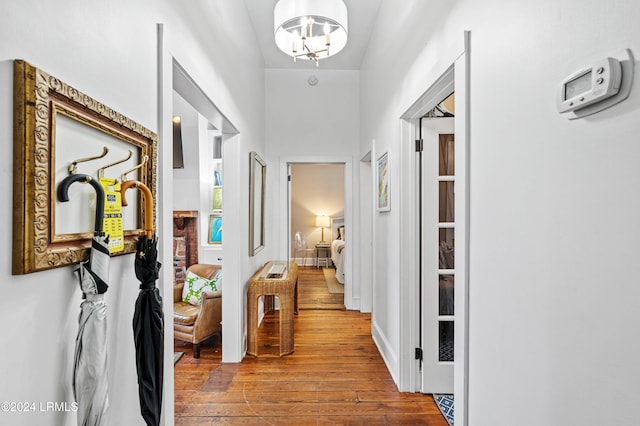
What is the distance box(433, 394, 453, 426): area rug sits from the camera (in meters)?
2.06

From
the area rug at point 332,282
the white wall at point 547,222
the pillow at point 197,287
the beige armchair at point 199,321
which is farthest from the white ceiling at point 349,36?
the area rug at point 332,282

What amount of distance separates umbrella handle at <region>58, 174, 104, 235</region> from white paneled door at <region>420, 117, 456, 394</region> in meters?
1.91

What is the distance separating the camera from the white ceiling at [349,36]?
9.97ft

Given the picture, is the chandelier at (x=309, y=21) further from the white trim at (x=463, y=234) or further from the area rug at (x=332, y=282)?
the area rug at (x=332, y=282)

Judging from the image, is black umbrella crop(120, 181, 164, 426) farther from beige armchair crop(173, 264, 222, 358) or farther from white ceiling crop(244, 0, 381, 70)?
white ceiling crop(244, 0, 381, 70)

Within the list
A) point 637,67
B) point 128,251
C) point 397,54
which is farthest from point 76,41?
point 397,54

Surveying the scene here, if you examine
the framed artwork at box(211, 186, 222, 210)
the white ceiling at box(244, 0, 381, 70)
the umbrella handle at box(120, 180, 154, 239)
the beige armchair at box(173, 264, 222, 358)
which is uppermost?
the white ceiling at box(244, 0, 381, 70)

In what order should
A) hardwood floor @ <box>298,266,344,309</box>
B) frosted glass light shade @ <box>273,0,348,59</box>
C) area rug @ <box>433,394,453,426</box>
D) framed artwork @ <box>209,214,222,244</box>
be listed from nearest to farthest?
area rug @ <box>433,394,453,426</box> < frosted glass light shade @ <box>273,0,348,59</box> < framed artwork @ <box>209,214,222,244</box> < hardwood floor @ <box>298,266,344,309</box>

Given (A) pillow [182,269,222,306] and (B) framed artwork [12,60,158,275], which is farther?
(A) pillow [182,269,222,306]

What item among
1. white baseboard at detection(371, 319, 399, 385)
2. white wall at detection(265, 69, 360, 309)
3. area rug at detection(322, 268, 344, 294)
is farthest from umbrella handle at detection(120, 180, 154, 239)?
area rug at detection(322, 268, 344, 294)

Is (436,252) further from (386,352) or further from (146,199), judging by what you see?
(146,199)

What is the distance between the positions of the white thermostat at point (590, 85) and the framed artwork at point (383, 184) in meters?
1.81

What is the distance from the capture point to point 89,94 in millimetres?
965

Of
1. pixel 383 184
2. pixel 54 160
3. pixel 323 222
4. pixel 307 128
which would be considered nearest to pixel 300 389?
pixel 383 184
